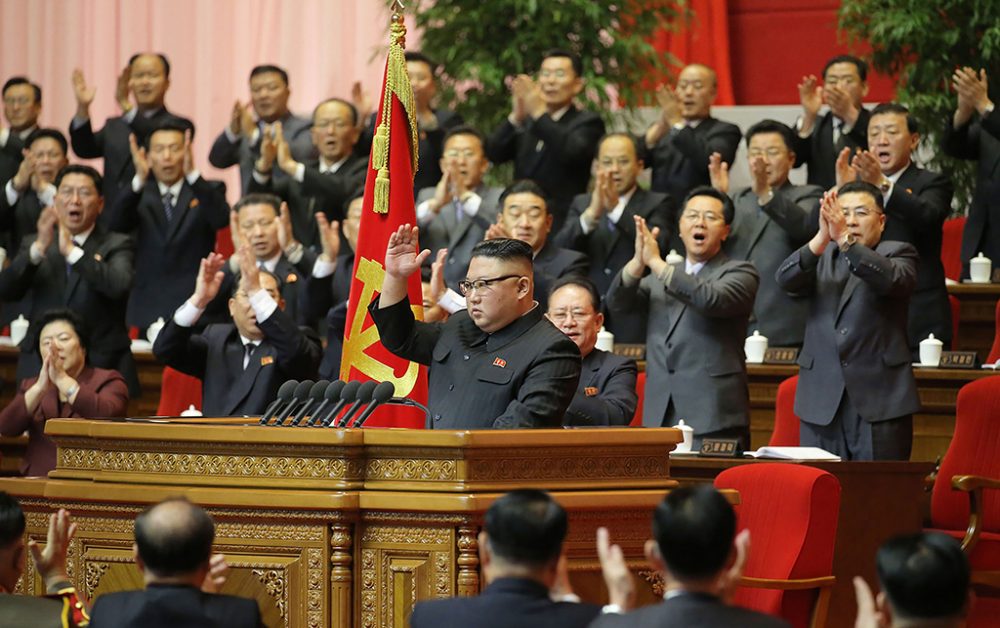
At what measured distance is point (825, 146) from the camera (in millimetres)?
7715

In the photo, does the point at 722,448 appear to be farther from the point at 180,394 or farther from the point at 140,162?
the point at 140,162

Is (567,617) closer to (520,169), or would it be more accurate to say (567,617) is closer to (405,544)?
(405,544)

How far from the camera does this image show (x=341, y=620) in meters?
3.58

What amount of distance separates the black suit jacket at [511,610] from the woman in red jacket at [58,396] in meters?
3.55

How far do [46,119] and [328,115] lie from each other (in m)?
3.75

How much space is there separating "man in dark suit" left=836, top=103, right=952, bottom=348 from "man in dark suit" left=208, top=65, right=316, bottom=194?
2.95 m

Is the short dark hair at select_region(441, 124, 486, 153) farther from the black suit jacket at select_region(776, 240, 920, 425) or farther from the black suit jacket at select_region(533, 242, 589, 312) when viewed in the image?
the black suit jacket at select_region(776, 240, 920, 425)

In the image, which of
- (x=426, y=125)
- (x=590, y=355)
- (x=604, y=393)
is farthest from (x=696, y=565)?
(x=426, y=125)

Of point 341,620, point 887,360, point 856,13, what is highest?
point 856,13

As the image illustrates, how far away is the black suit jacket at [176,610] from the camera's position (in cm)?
287

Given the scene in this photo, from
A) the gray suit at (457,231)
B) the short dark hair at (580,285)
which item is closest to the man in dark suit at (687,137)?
Answer: the gray suit at (457,231)

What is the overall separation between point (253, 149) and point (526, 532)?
6.04 m

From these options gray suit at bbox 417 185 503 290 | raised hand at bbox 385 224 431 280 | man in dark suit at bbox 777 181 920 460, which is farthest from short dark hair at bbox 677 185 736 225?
raised hand at bbox 385 224 431 280

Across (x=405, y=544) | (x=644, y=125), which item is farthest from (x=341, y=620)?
(x=644, y=125)
